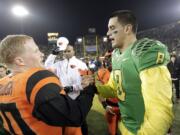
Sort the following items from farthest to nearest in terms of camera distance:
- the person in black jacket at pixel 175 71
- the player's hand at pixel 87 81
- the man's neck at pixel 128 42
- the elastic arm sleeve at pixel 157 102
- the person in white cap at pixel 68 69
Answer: the person in black jacket at pixel 175 71, the person in white cap at pixel 68 69, the man's neck at pixel 128 42, the player's hand at pixel 87 81, the elastic arm sleeve at pixel 157 102

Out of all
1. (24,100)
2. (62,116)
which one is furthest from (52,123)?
(24,100)

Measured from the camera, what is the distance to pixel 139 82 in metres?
1.99

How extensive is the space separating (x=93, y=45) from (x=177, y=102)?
117ft

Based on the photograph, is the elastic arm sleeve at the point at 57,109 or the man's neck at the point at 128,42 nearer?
the elastic arm sleeve at the point at 57,109

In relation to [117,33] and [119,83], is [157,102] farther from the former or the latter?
[117,33]

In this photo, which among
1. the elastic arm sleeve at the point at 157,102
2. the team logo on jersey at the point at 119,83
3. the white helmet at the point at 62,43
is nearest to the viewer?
the elastic arm sleeve at the point at 157,102

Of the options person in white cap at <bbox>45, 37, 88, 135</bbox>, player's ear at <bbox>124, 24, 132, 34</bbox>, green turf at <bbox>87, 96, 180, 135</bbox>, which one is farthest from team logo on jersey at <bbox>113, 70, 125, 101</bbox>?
green turf at <bbox>87, 96, 180, 135</bbox>

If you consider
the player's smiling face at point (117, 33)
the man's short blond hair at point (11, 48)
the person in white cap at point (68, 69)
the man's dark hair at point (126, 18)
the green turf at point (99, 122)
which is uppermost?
the man's dark hair at point (126, 18)

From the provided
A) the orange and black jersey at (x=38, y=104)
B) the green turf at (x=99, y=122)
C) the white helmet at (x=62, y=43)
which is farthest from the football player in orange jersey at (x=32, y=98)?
the green turf at (x=99, y=122)

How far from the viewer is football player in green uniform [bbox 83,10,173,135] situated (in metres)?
1.58

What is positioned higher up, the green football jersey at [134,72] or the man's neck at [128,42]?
the man's neck at [128,42]

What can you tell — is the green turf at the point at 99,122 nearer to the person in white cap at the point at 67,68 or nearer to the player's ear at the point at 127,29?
the person in white cap at the point at 67,68

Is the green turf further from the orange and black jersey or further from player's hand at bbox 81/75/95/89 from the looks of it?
the orange and black jersey

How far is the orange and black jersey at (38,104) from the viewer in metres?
1.58
